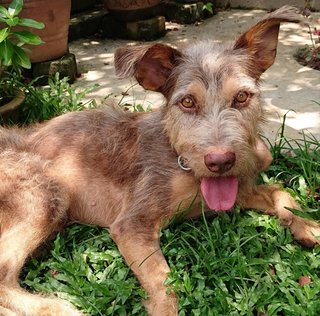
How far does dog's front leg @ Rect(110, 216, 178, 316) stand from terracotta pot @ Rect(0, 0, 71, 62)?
4.29 metres

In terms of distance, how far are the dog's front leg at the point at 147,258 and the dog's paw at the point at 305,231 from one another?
3.47 ft

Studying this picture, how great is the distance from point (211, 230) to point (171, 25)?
7.68 meters

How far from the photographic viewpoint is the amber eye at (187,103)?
12.5ft

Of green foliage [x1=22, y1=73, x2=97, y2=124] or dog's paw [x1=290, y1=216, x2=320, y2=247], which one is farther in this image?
green foliage [x1=22, y1=73, x2=97, y2=124]

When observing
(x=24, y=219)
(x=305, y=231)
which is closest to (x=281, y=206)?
(x=305, y=231)

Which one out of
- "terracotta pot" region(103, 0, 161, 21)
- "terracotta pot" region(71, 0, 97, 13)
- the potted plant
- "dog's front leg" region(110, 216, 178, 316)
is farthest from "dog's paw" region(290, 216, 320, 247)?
"terracotta pot" region(71, 0, 97, 13)

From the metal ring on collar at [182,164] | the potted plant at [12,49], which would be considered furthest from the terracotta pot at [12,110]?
the metal ring on collar at [182,164]

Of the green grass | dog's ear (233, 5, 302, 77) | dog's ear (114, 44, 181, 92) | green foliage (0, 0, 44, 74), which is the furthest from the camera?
green foliage (0, 0, 44, 74)

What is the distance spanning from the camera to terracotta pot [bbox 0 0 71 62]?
24.1 ft

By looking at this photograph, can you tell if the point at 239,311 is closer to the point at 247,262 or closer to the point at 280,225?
the point at 247,262

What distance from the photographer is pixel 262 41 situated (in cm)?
403

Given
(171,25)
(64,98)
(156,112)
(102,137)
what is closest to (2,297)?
(102,137)

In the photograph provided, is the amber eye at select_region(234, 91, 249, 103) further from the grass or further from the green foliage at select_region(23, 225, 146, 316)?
the green foliage at select_region(23, 225, 146, 316)

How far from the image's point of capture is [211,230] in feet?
13.8
